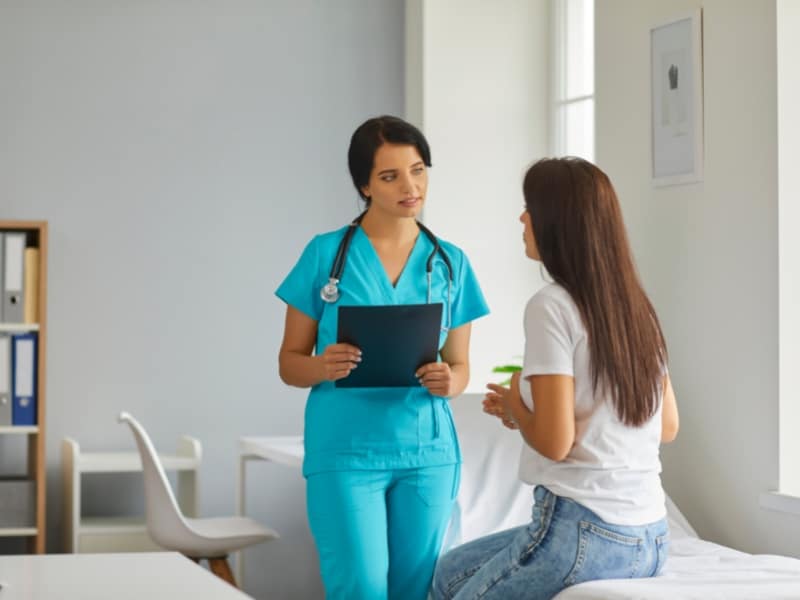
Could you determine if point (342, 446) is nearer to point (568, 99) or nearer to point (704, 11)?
point (704, 11)

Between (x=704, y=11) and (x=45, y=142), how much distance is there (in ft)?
7.41

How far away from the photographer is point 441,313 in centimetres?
223

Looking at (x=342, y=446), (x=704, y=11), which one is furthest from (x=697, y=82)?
(x=342, y=446)

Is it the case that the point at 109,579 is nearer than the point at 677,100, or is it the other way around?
the point at 109,579

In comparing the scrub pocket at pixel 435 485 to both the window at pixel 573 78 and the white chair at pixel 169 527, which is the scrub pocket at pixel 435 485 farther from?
the window at pixel 573 78

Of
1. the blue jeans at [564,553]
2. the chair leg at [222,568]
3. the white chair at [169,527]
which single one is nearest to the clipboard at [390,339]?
the blue jeans at [564,553]

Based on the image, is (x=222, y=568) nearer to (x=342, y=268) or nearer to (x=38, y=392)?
(x=38, y=392)

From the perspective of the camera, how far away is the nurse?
225 centimetres

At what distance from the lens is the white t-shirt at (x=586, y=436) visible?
6.55 ft

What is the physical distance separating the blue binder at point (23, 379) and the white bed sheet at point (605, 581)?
1434mm

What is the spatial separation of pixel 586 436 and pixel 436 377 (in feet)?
1.21

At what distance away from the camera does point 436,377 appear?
90.2 inches

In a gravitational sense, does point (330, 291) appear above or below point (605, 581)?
above

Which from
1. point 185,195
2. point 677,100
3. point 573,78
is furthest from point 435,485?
point 573,78
